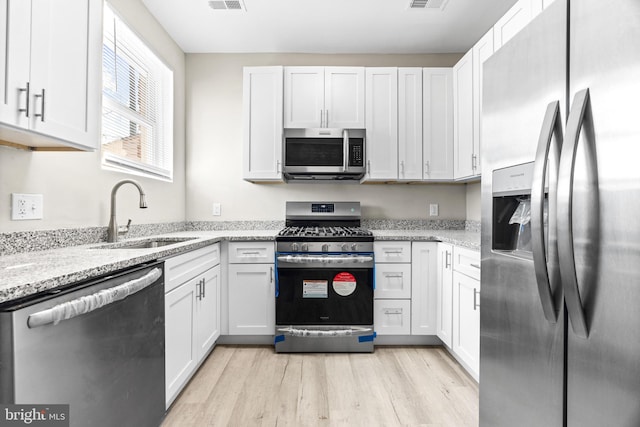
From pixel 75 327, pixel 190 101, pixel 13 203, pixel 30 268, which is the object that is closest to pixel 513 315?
pixel 75 327

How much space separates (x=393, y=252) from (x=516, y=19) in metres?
1.71

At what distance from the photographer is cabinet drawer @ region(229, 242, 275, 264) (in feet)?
9.14

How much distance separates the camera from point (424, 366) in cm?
246

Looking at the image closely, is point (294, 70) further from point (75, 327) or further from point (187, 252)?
point (75, 327)

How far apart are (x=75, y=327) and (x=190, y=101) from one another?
2.81 meters

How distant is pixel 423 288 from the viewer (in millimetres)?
2789

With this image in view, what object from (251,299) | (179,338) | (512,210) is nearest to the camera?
(512,210)

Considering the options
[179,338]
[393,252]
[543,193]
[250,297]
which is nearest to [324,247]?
[393,252]

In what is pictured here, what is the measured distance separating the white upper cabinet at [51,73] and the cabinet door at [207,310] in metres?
1.16

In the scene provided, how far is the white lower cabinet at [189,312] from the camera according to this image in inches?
71.7

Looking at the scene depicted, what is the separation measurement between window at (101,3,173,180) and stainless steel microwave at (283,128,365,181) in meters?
1.08

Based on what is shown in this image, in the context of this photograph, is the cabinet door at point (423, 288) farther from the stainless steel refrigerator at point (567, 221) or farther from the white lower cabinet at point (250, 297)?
the stainless steel refrigerator at point (567, 221)

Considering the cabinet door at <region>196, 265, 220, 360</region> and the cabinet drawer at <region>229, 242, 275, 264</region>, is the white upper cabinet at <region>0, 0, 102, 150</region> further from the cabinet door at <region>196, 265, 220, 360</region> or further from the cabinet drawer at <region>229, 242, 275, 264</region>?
the cabinet drawer at <region>229, 242, 275, 264</region>

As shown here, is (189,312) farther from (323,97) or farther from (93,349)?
(323,97)
